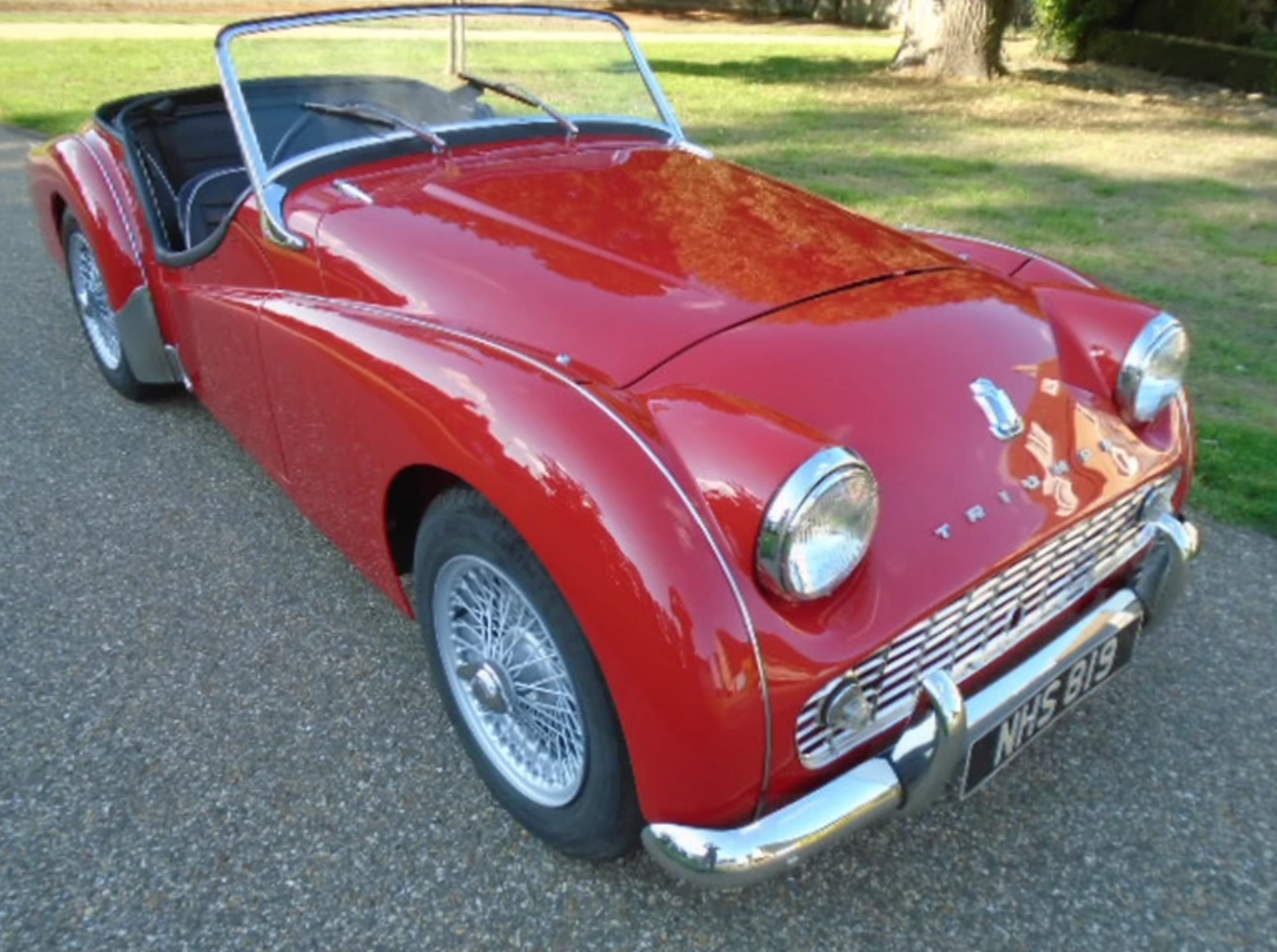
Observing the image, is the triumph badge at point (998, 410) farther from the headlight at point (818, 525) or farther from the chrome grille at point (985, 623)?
the headlight at point (818, 525)

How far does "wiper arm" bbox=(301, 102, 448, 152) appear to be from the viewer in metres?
2.92

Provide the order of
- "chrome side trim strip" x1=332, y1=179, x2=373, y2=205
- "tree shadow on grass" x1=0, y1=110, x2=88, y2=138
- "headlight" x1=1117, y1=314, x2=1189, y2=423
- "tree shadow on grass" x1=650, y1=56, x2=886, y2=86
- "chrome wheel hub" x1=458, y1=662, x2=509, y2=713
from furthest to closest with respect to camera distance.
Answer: "tree shadow on grass" x1=650, y1=56, x2=886, y2=86, "tree shadow on grass" x1=0, y1=110, x2=88, y2=138, "chrome side trim strip" x1=332, y1=179, x2=373, y2=205, "headlight" x1=1117, y1=314, x2=1189, y2=423, "chrome wheel hub" x1=458, y1=662, x2=509, y2=713

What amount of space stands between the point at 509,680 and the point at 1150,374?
1.46m

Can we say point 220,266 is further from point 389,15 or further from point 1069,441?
point 1069,441

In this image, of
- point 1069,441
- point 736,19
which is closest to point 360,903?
point 1069,441

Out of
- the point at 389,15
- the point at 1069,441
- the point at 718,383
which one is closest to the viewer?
the point at 718,383

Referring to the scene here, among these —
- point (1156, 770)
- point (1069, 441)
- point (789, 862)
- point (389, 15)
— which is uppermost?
point (389, 15)

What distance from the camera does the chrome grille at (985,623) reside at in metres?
1.76

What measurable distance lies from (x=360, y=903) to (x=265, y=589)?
1.14m

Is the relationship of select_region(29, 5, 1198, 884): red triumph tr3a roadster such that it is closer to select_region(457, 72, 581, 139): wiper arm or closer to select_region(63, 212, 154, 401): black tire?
select_region(457, 72, 581, 139): wiper arm

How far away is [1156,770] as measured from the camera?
7.68 ft

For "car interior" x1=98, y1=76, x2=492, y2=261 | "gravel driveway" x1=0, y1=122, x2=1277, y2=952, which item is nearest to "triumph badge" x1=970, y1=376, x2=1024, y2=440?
"gravel driveway" x1=0, y1=122, x2=1277, y2=952

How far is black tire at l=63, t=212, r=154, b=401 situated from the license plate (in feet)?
10.1

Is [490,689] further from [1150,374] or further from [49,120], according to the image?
[49,120]
